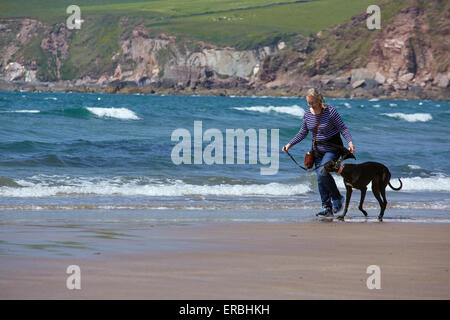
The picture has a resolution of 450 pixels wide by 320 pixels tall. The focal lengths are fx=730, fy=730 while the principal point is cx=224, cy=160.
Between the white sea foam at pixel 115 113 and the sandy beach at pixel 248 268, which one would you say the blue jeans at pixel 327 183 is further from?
the white sea foam at pixel 115 113

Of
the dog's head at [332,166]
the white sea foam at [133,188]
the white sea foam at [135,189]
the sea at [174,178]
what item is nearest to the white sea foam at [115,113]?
the sea at [174,178]

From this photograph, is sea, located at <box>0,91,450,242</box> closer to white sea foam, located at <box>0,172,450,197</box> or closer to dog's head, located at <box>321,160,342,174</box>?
white sea foam, located at <box>0,172,450,197</box>

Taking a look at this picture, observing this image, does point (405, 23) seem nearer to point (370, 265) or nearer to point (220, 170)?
point (220, 170)

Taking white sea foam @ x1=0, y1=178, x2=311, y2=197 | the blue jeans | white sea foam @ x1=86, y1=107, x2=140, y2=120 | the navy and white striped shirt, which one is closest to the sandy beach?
the blue jeans

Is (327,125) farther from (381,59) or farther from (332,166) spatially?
(381,59)

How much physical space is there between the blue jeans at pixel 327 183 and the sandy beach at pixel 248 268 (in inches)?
57.2

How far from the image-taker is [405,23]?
14312cm

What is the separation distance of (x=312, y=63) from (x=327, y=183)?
147658 millimetres

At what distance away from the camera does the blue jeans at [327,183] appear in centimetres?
928

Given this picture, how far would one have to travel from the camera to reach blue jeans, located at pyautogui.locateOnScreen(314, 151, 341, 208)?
9281 mm

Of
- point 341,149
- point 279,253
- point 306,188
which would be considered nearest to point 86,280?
point 279,253

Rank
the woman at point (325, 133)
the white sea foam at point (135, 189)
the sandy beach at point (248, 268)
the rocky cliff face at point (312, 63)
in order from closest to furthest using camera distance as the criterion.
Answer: the sandy beach at point (248, 268) < the woman at point (325, 133) < the white sea foam at point (135, 189) < the rocky cliff face at point (312, 63)

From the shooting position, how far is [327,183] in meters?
9.45

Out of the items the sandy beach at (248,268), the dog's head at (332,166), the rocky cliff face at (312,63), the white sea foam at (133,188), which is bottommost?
the white sea foam at (133,188)
